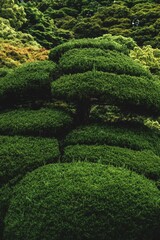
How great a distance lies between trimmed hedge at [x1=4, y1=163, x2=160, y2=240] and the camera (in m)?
6.42

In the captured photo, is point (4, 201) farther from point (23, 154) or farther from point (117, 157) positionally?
point (117, 157)

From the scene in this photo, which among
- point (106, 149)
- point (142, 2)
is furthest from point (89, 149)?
point (142, 2)

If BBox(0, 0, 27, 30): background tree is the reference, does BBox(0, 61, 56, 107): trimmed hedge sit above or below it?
above

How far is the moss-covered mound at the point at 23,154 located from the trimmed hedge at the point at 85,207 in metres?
0.54

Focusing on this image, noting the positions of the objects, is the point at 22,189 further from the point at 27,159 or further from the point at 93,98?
the point at 93,98

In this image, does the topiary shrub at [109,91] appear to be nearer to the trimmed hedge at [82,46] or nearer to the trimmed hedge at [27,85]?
the trimmed hedge at [27,85]

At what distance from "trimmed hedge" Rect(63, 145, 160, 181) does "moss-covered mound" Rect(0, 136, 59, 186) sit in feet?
1.08

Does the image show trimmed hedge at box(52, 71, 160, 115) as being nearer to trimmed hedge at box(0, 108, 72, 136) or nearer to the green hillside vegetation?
the green hillside vegetation

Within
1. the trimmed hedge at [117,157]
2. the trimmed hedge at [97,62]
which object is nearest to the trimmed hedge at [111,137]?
the trimmed hedge at [117,157]

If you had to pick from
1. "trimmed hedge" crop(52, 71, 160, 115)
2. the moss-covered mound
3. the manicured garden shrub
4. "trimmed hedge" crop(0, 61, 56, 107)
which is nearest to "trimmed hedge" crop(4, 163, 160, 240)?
the manicured garden shrub

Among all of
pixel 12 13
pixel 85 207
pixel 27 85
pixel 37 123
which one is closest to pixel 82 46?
pixel 27 85

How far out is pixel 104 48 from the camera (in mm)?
9820

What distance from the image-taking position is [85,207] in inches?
257

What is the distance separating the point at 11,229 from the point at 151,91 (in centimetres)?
416
